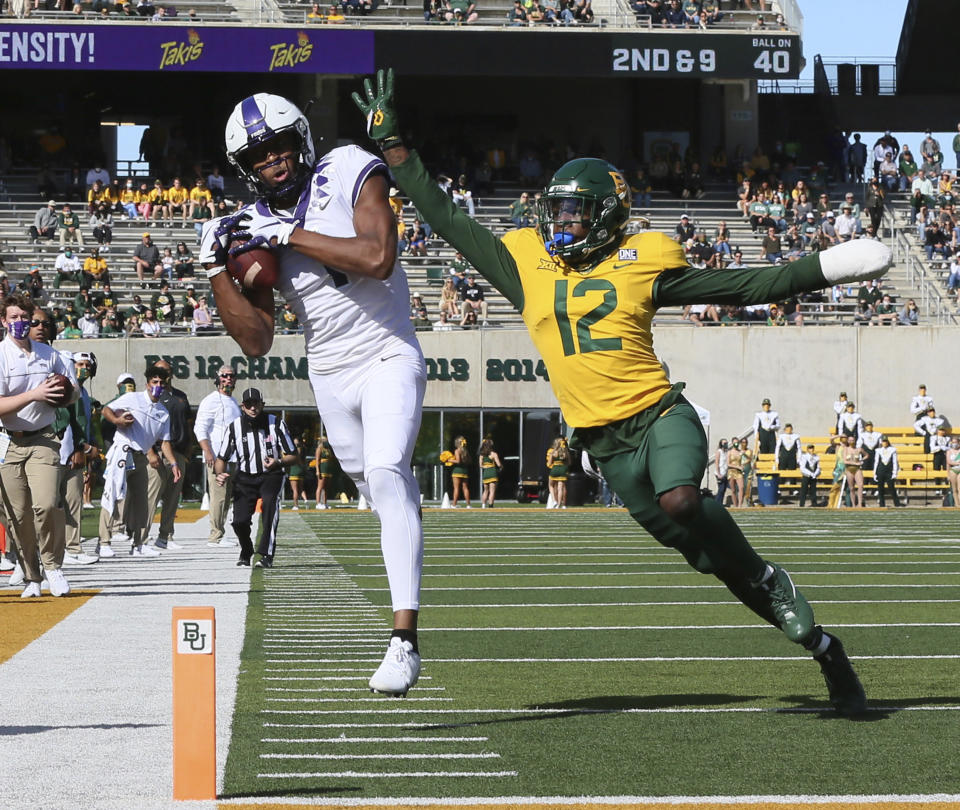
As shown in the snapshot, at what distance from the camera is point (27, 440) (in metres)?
10.5

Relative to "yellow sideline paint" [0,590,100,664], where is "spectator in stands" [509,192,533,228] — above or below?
above

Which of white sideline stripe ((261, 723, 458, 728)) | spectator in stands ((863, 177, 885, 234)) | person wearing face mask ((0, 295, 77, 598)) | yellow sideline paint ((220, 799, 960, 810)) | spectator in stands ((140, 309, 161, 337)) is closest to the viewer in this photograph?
yellow sideline paint ((220, 799, 960, 810))

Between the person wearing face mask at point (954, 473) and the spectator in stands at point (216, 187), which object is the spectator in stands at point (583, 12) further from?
the person wearing face mask at point (954, 473)

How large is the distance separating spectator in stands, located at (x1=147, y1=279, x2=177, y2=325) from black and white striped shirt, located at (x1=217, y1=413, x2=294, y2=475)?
20570mm

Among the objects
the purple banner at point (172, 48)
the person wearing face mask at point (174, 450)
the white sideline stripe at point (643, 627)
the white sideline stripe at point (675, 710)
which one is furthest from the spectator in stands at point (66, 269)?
the white sideline stripe at point (675, 710)

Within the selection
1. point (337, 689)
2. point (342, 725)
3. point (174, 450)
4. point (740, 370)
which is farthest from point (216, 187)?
point (342, 725)

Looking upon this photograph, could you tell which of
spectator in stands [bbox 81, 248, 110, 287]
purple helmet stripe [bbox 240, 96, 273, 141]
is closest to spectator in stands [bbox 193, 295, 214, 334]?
spectator in stands [bbox 81, 248, 110, 287]

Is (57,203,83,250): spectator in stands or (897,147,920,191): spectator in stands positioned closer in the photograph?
(57,203,83,250): spectator in stands

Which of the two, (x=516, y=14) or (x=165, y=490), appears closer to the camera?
(x=165, y=490)

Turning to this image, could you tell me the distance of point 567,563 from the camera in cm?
1480

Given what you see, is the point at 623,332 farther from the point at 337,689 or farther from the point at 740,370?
the point at 740,370

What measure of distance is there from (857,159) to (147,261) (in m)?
18.1

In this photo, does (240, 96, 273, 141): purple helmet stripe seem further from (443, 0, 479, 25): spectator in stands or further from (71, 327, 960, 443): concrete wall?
(443, 0, 479, 25): spectator in stands

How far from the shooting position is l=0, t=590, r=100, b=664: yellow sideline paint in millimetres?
8320
